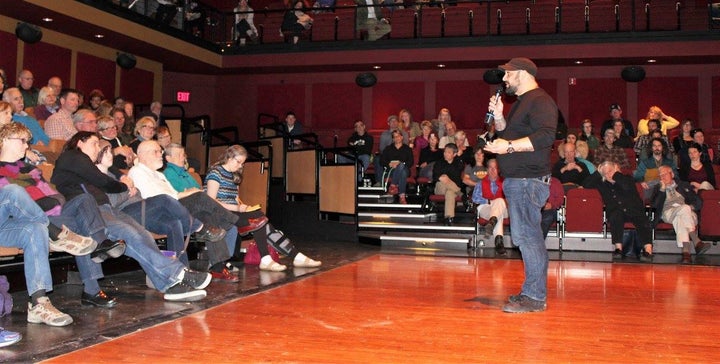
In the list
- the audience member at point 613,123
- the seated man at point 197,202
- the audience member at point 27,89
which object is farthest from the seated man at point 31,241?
the audience member at point 613,123

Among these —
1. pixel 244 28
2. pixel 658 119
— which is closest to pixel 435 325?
pixel 658 119

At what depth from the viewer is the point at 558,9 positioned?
13.5 meters

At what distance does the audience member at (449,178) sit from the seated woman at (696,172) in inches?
111

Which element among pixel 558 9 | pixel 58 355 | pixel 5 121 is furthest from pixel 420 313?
pixel 558 9

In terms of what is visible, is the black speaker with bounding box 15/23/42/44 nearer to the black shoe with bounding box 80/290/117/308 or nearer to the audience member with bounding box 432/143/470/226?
the audience member with bounding box 432/143/470/226

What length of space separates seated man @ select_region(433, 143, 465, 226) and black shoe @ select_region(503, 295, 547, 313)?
16.2 ft

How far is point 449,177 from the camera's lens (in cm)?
1008

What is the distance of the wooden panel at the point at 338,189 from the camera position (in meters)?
9.64

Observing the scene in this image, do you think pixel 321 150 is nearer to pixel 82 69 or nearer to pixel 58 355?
pixel 82 69

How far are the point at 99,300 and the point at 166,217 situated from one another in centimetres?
99

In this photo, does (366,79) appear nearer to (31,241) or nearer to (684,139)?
(684,139)

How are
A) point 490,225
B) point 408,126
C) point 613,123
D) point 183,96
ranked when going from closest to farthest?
point 490,225 < point 613,123 < point 408,126 < point 183,96

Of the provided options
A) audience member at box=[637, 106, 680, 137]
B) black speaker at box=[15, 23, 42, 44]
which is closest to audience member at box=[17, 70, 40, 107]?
black speaker at box=[15, 23, 42, 44]

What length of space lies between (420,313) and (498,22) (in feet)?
33.7
